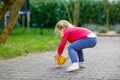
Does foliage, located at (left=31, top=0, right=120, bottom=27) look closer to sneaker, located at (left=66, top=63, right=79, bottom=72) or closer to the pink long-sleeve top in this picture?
the pink long-sleeve top

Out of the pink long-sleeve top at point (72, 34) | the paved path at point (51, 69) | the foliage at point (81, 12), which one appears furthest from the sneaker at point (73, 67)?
the foliage at point (81, 12)

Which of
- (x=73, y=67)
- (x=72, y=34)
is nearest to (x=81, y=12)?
(x=72, y=34)

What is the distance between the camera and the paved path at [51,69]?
8625mm

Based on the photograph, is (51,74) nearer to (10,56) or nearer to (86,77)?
(86,77)

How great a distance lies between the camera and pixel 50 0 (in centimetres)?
3195

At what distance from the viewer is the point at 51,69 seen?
32.1 feet

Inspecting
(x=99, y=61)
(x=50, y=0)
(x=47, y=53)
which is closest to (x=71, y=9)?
(x=50, y=0)

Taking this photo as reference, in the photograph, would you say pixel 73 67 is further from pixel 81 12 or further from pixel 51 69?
pixel 81 12

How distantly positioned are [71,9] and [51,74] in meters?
19.5

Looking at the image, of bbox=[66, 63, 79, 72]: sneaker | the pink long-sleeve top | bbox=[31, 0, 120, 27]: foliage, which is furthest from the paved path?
bbox=[31, 0, 120, 27]: foliage

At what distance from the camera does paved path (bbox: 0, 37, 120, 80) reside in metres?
8.62

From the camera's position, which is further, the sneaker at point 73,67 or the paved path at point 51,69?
the sneaker at point 73,67

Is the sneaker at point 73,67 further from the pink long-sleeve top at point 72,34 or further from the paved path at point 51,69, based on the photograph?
the pink long-sleeve top at point 72,34

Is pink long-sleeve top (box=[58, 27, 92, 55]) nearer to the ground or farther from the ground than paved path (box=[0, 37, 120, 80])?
farther from the ground
